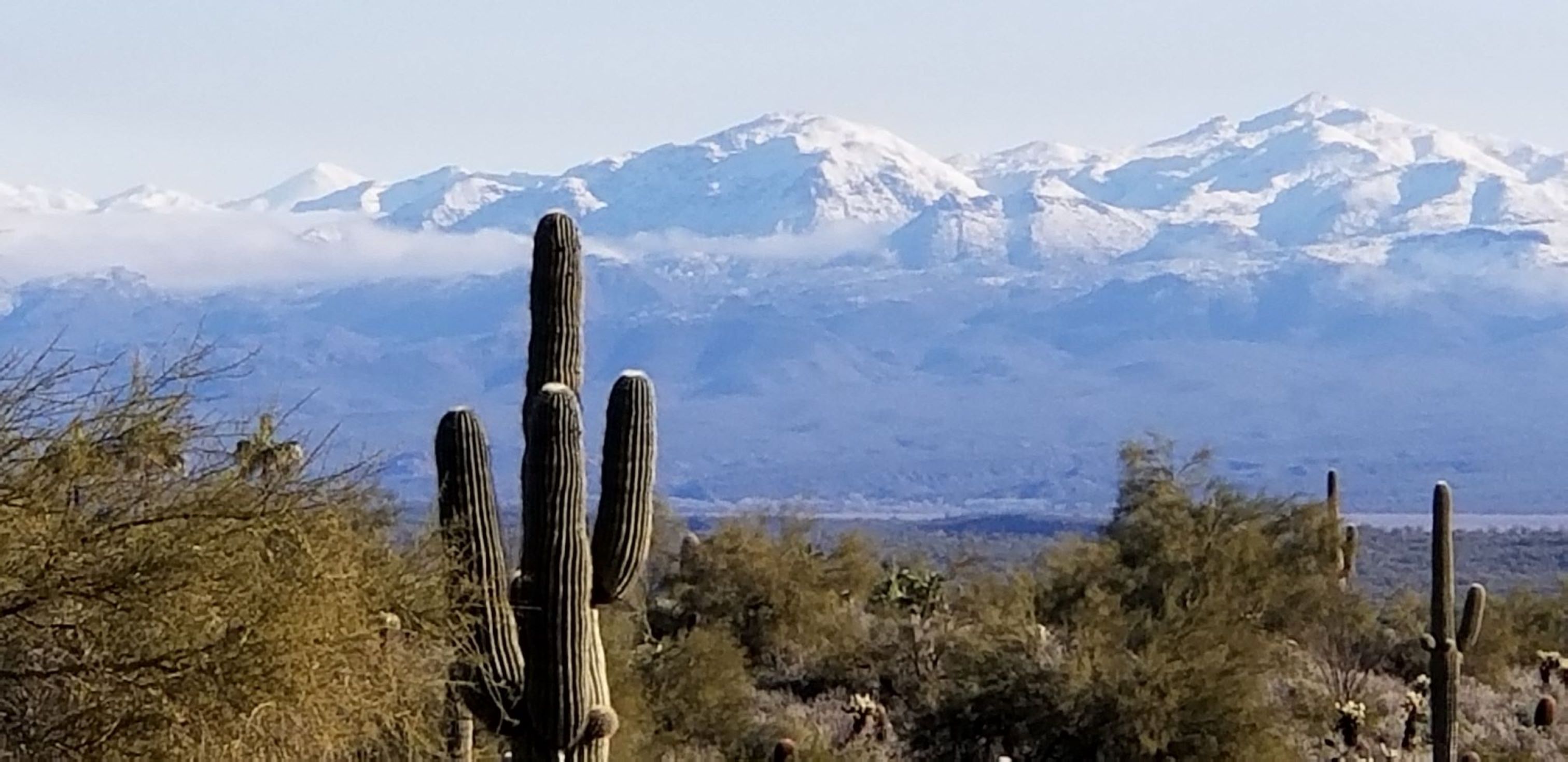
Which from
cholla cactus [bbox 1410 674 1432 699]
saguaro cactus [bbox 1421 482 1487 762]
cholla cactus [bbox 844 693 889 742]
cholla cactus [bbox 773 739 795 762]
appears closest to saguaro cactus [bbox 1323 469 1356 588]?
cholla cactus [bbox 1410 674 1432 699]

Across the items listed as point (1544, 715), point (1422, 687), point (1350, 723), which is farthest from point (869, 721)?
point (1544, 715)

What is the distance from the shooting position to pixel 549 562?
14.9 metres

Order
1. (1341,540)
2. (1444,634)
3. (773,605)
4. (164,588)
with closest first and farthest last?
1. (164,588)
2. (1444,634)
3. (1341,540)
4. (773,605)

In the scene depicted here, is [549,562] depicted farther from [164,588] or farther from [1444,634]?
[1444,634]

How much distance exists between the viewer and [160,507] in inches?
473

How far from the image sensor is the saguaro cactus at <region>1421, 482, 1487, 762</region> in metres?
24.0

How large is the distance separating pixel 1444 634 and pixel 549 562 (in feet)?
40.7

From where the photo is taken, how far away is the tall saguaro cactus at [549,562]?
1490 cm

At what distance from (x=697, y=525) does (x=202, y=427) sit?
286 feet

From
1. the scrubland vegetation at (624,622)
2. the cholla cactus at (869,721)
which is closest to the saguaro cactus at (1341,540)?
the scrubland vegetation at (624,622)

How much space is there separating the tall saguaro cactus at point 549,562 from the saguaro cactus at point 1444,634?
36.5 ft

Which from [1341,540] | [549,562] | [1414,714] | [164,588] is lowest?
[1414,714]

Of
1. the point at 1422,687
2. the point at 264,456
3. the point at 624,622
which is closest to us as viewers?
the point at 264,456

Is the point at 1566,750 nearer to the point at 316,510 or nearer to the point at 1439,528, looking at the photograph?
the point at 1439,528
